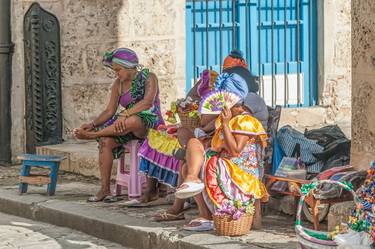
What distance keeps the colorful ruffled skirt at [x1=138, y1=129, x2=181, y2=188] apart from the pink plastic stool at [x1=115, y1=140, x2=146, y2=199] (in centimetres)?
23

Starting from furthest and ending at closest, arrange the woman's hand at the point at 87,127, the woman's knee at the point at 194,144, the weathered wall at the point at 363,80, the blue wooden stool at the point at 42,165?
the blue wooden stool at the point at 42,165 → the woman's hand at the point at 87,127 → the woman's knee at the point at 194,144 → the weathered wall at the point at 363,80

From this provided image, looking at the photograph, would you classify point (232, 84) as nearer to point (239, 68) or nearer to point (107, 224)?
point (239, 68)

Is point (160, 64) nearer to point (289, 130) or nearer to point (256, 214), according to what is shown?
point (289, 130)

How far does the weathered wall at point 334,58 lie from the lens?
13352 mm

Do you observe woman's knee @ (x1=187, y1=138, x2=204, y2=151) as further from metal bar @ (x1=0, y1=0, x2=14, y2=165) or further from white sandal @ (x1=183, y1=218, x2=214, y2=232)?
metal bar @ (x1=0, y1=0, x2=14, y2=165)

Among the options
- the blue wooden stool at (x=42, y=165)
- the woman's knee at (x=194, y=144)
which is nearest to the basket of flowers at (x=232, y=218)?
the woman's knee at (x=194, y=144)

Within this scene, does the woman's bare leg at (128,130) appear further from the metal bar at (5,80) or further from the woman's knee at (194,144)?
the metal bar at (5,80)

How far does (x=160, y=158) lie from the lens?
9.29 meters

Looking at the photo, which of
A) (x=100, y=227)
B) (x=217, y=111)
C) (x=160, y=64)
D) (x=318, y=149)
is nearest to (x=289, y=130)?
(x=318, y=149)

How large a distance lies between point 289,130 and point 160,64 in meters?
3.94

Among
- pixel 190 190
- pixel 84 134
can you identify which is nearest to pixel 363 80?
pixel 190 190

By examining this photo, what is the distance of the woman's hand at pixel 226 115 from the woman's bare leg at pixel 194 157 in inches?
12.1

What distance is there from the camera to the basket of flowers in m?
7.78

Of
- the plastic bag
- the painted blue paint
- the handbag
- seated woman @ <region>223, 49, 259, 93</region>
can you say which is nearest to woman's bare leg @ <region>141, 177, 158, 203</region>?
seated woman @ <region>223, 49, 259, 93</region>
